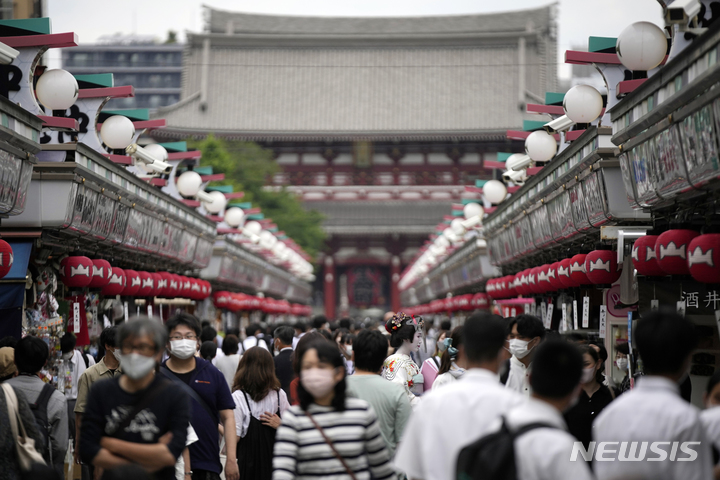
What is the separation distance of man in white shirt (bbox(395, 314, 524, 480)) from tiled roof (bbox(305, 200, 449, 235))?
46.5 meters

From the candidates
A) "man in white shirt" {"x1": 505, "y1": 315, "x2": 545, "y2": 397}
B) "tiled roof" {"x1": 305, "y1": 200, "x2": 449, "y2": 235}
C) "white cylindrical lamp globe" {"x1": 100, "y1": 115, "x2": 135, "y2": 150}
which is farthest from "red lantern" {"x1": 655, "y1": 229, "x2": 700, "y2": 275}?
"tiled roof" {"x1": 305, "y1": 200, "x2": 449, "y2": 235}

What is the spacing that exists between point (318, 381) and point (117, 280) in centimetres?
903

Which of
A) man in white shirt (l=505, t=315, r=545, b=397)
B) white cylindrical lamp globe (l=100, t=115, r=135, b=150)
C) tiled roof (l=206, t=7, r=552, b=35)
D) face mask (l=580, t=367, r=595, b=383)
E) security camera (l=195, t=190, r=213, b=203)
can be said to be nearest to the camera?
face mask (l=580, t=367, r=595, b=383)

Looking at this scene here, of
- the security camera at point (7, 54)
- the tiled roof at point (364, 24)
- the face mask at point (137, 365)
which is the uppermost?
the tiled roof at point (364, 24)

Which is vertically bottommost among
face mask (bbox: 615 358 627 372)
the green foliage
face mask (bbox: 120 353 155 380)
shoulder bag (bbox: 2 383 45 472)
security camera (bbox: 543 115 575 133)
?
shoulder bag (bbox: 2 383 45 472)

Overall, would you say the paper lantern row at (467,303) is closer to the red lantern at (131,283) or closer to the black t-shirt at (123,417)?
the red lantern at (131,283)

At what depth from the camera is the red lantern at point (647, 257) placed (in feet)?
24.8

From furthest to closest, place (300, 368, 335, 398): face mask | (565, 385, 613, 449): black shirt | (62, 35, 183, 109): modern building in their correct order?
(62, 35, 183, 109): modern building
(565, 385, 613, 449): black shirt
(300, 368, 335, 398): face mask

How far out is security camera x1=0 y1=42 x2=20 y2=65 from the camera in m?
9.62

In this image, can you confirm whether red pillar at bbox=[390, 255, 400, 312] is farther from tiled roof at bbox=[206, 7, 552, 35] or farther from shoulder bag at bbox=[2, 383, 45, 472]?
shoulder bag at bbox=[2, 383, 45, 472]

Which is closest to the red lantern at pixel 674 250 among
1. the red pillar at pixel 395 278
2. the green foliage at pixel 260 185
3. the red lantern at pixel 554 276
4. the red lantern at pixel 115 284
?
the red lantern at pixel 554 276

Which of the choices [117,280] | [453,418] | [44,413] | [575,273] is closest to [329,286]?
[117,280]

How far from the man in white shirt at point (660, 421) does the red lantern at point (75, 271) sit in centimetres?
886

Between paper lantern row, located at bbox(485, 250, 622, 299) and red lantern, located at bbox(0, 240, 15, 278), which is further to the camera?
paper lantern row, located at bbox(485, 250, 622, 299)
